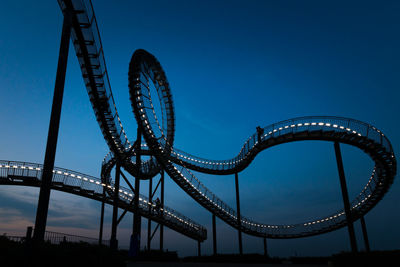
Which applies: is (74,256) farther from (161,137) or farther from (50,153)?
(161,137)

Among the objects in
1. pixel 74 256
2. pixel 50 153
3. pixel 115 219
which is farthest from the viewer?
pixel 115 219

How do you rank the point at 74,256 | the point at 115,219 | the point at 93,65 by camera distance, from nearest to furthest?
the point at 74,256
the point at 93,65
the point at 115,219

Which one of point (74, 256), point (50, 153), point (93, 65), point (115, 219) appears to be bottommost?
point (74, 256)

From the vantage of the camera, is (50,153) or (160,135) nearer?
(50,153)

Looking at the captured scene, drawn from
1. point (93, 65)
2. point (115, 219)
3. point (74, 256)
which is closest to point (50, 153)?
point (74, 256)

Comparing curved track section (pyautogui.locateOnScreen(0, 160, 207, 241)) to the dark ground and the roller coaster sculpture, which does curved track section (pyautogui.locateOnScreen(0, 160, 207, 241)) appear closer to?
the roller coaster sculpture

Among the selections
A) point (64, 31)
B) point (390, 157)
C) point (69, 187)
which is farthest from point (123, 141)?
point (390, 157)

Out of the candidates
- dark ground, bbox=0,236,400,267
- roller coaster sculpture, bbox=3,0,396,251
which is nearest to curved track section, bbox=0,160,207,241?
roller coaster sculpture, bbox=3,0,396,251

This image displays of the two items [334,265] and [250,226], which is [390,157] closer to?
[334,265]

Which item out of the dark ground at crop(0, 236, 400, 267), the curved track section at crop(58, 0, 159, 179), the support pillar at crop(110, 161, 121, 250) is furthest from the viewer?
the support pillar at crop(110, 161, 121, 250)

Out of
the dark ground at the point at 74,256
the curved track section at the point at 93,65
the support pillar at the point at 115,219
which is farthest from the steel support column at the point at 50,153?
the support pillar at the point at 115,219

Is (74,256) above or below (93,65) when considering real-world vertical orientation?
below
